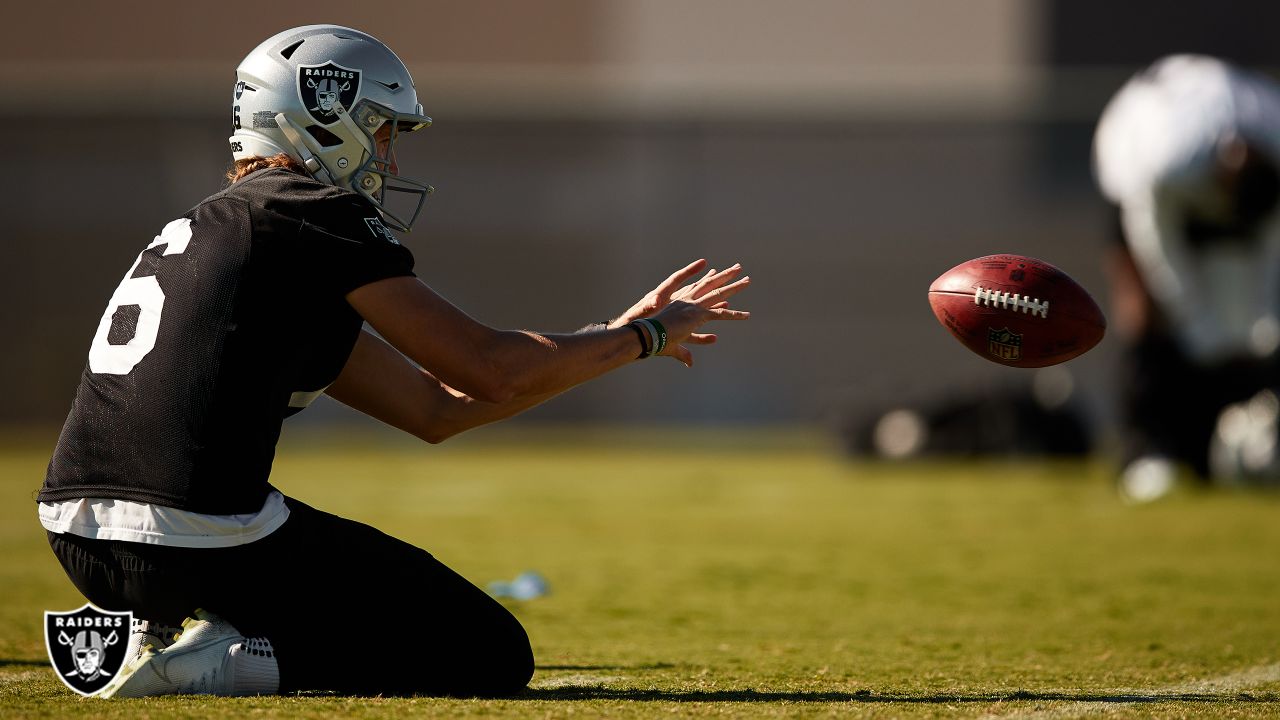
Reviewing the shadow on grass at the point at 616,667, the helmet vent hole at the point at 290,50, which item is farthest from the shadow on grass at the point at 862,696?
the helmet vent hole at the point at 290,50

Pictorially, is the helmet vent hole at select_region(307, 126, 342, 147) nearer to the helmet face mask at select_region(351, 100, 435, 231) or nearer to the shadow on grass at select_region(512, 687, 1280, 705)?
the helmet face mask at select_region(351, 100, 435, 231)

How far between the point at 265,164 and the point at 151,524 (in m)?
0.89

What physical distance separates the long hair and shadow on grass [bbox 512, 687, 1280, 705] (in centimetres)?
132

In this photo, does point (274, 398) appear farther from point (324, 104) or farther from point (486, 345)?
point (324, 104)

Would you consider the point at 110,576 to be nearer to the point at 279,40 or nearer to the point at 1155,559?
the point at 279,40

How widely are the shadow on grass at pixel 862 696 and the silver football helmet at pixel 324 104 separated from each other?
119 cm

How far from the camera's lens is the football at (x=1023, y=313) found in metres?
3.97

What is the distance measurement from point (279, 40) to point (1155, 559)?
4360 millimetres

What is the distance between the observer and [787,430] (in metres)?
17.3

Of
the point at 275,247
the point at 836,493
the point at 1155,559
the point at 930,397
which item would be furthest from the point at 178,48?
the point at 275,247

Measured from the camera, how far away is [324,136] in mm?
3547

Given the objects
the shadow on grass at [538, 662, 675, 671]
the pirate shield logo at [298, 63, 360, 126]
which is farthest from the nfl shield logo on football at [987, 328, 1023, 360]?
the pirate shield logo at [298, 63, 360, 126]

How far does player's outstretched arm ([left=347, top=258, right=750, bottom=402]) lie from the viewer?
127 inches

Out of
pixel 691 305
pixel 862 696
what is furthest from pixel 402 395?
pixel 862 696
